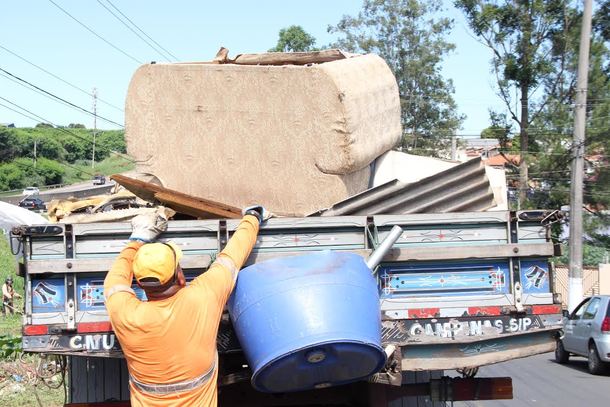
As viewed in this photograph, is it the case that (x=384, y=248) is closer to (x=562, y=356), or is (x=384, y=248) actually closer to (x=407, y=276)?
(x=407, y=276)

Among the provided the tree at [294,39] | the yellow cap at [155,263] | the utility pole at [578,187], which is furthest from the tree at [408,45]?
the yellow cap at [155,263]

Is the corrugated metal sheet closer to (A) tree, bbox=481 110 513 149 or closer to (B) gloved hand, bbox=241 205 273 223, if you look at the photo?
(B) gloved hand, bbox=241 205 273 223

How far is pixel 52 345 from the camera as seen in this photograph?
4.92 metres

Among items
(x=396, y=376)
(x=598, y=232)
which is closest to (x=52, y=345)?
(x=396, y=376)

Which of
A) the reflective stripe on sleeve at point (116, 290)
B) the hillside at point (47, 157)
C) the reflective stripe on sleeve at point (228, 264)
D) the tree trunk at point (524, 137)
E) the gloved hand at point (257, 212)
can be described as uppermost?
the hillside at point (47, 157)

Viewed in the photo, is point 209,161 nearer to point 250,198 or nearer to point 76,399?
point 250,198

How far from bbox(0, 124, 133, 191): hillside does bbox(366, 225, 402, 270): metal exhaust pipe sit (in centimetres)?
7193

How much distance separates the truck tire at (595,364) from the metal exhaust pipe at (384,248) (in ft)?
38.7

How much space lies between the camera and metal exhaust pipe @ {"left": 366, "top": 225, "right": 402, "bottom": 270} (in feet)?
16.2

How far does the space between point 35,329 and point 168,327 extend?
3.41 ft

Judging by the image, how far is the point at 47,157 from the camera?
95812 mm

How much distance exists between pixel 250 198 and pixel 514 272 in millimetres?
2074

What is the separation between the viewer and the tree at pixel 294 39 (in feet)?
149

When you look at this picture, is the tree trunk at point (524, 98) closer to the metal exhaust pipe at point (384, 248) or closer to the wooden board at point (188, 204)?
the wooden board at point (188, 204)
